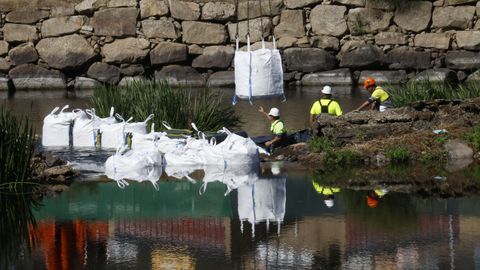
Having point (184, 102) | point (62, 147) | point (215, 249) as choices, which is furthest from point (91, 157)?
point (215, 249)

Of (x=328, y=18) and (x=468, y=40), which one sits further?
(x=328, y=18)

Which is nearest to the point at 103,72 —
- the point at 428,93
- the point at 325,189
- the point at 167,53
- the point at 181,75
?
the point at 167,53

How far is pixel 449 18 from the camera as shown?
106ft

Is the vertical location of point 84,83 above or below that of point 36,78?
below

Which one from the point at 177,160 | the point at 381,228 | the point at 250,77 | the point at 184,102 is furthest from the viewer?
the point at 184,102

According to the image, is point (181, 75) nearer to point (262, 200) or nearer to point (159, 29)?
point (159, 29)

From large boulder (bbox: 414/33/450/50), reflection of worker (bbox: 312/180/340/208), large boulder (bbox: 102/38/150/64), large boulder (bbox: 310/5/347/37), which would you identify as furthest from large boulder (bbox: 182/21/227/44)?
reflection of worker (bbox: 312/180/340/208)

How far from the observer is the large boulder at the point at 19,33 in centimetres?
3359

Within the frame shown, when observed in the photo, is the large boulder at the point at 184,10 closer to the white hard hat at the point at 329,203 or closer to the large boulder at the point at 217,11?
the large boulder at the point at 217,11

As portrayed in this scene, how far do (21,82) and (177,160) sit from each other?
55.1ft

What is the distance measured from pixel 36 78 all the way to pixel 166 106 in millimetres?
13804

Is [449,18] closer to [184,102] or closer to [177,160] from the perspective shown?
[184,102]

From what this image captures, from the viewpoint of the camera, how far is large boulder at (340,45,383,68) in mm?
32156

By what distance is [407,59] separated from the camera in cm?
3222
